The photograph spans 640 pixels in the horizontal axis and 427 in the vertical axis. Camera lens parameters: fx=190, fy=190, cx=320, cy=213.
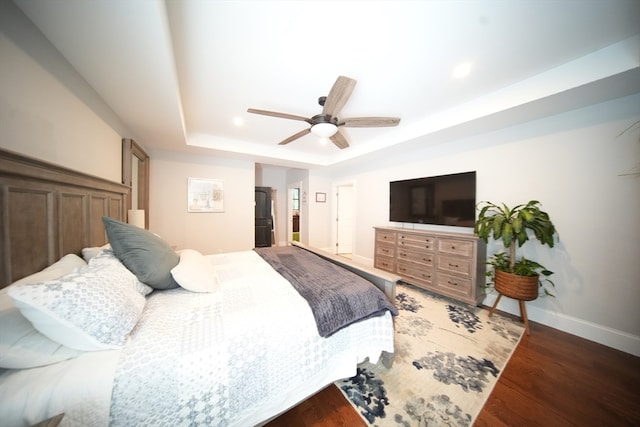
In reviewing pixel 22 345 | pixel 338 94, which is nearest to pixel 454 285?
pixel 338 94

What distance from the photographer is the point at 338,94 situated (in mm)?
1586

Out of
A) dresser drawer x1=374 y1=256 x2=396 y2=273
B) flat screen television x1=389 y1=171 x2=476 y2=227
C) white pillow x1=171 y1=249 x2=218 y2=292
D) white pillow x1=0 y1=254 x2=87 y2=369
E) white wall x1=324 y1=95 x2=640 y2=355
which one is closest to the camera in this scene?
white pillow x1=0 y1=254 x2=87 y2=369

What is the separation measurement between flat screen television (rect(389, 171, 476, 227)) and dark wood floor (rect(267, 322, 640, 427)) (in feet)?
4.90

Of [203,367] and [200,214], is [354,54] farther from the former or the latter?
[200,214]

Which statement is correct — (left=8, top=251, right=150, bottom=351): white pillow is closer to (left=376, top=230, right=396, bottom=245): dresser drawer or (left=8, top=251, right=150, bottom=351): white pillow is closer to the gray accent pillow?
the gray accent pillow

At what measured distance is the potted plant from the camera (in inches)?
76.9

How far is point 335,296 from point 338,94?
62.1 inches

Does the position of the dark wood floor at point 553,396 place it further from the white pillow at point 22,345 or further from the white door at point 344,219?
the white door at point 344,219

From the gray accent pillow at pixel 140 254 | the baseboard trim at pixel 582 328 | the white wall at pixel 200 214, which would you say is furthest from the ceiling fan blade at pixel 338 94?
the baseboard trim at pixel 582 328

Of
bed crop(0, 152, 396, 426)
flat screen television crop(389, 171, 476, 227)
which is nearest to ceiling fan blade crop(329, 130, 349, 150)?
flat screen television crop(389, 171, 476, 227)

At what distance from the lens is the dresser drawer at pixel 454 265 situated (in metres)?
2.41

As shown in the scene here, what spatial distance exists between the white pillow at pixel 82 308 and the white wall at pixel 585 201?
3603 millimetres

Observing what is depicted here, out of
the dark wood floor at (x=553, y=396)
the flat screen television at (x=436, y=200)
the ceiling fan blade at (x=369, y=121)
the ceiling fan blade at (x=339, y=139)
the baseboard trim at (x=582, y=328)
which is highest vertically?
the ceiling fan blade at (x=369, y=121)

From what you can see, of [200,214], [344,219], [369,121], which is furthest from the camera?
[344,219]
